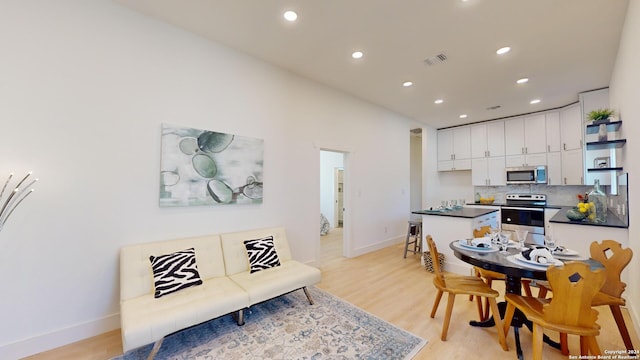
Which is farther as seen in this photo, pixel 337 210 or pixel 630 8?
pixel 337 210

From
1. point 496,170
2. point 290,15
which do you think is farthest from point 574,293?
point 496,170

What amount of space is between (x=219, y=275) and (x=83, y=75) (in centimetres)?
235

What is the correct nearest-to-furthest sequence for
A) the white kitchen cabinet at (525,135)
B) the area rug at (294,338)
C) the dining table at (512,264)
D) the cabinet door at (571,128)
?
the dining table at (512,264) → the area rug at (294,338) → the cabinet door at (571,128) → the white kitchen cabinet at (525,135)

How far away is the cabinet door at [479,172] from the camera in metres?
6.35

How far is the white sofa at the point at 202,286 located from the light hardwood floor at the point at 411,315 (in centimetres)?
51

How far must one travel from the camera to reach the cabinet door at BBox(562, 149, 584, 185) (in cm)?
495

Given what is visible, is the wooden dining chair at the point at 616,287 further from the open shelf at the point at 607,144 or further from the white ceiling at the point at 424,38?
the white ceiling at the point at 424,38

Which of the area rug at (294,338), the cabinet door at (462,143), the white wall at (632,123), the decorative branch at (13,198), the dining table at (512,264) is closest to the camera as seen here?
the dining table at (512,264)

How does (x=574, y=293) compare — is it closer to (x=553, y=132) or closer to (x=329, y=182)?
(x=553, y=132)

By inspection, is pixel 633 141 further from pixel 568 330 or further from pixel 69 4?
pixel 69 4

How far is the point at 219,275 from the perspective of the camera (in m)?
2.83

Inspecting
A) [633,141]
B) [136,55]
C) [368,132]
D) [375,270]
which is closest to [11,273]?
[136,55]

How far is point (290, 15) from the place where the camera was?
2.63 m

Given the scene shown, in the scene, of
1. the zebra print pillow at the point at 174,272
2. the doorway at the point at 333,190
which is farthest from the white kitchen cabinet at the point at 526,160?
the zebra print pillow at the point at 174,272
